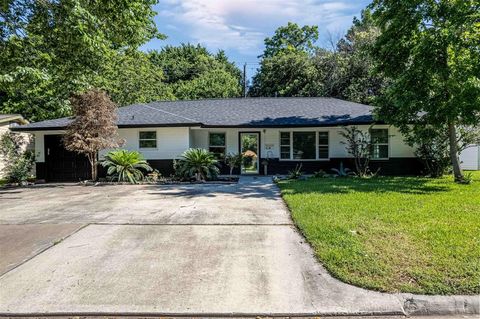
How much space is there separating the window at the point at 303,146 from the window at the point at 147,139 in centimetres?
635

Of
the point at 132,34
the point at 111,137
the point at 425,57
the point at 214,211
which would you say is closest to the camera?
the point at 214,211

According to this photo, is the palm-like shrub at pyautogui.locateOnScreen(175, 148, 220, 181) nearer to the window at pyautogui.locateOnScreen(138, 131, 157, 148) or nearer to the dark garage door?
the window at pyautogui.locateOnScreen(138, 131, 157, 148)

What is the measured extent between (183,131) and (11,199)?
7504 millimetres

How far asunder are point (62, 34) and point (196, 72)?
106ft

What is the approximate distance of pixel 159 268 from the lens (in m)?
4.88

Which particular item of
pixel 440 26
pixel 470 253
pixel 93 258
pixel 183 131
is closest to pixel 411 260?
pixel 470 253

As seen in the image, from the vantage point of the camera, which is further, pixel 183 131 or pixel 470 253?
pixel 183 131

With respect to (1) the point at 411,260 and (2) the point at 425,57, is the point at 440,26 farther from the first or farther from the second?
(1) the point at 411,260

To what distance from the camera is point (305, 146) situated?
17.8 m

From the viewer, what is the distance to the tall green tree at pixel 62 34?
327 inches

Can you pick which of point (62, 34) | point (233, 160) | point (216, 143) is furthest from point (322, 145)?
point (62, 34)

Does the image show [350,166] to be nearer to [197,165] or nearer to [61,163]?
[197,165]

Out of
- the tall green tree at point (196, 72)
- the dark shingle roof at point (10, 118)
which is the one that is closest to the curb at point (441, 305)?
the dark shingle roof at point (10, 118)

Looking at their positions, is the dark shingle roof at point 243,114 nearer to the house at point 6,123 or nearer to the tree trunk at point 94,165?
the tree trunk at point 94,165
